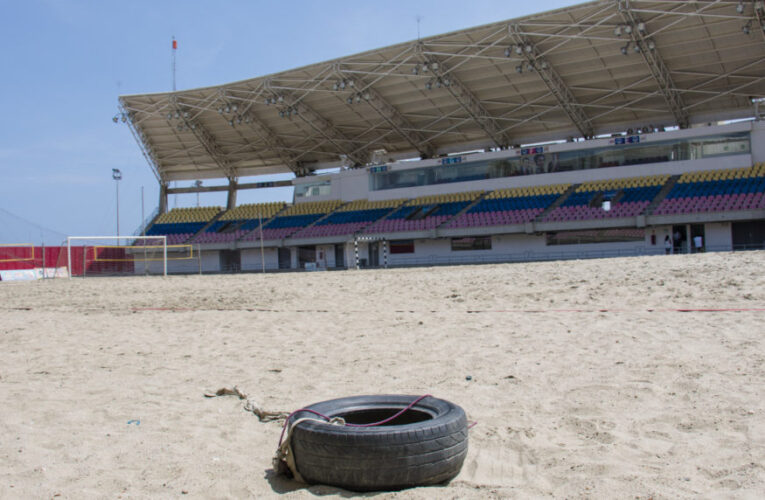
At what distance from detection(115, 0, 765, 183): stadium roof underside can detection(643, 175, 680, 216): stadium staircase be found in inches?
211

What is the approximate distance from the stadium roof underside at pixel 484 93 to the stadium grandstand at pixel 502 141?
Result: 0.14 m

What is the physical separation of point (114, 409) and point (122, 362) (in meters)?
2.59

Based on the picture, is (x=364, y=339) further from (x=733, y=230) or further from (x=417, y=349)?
(x=733, y=230)

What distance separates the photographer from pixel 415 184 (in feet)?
154

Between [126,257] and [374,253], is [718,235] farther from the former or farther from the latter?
[126,257]

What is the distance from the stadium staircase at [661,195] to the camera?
34.3 m

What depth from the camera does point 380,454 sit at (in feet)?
12.9

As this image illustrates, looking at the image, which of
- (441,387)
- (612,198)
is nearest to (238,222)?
(612,198)

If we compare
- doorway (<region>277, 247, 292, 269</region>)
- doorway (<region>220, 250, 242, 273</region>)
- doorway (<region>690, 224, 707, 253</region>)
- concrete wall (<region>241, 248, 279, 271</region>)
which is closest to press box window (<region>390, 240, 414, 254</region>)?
doorway (<region>277, 247, 292, 269</region>)

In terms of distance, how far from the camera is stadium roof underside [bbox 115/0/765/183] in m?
33.2

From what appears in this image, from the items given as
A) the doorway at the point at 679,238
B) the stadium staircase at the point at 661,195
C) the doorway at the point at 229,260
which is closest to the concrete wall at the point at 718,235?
the doorway at the point at 679,238

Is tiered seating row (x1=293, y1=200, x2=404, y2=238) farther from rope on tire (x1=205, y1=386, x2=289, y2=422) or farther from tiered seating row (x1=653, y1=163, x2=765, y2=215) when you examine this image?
rope on tire (x1=205, y1=386, x2=289, y2=422)

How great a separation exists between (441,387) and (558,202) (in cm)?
3442

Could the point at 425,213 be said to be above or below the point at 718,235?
above
